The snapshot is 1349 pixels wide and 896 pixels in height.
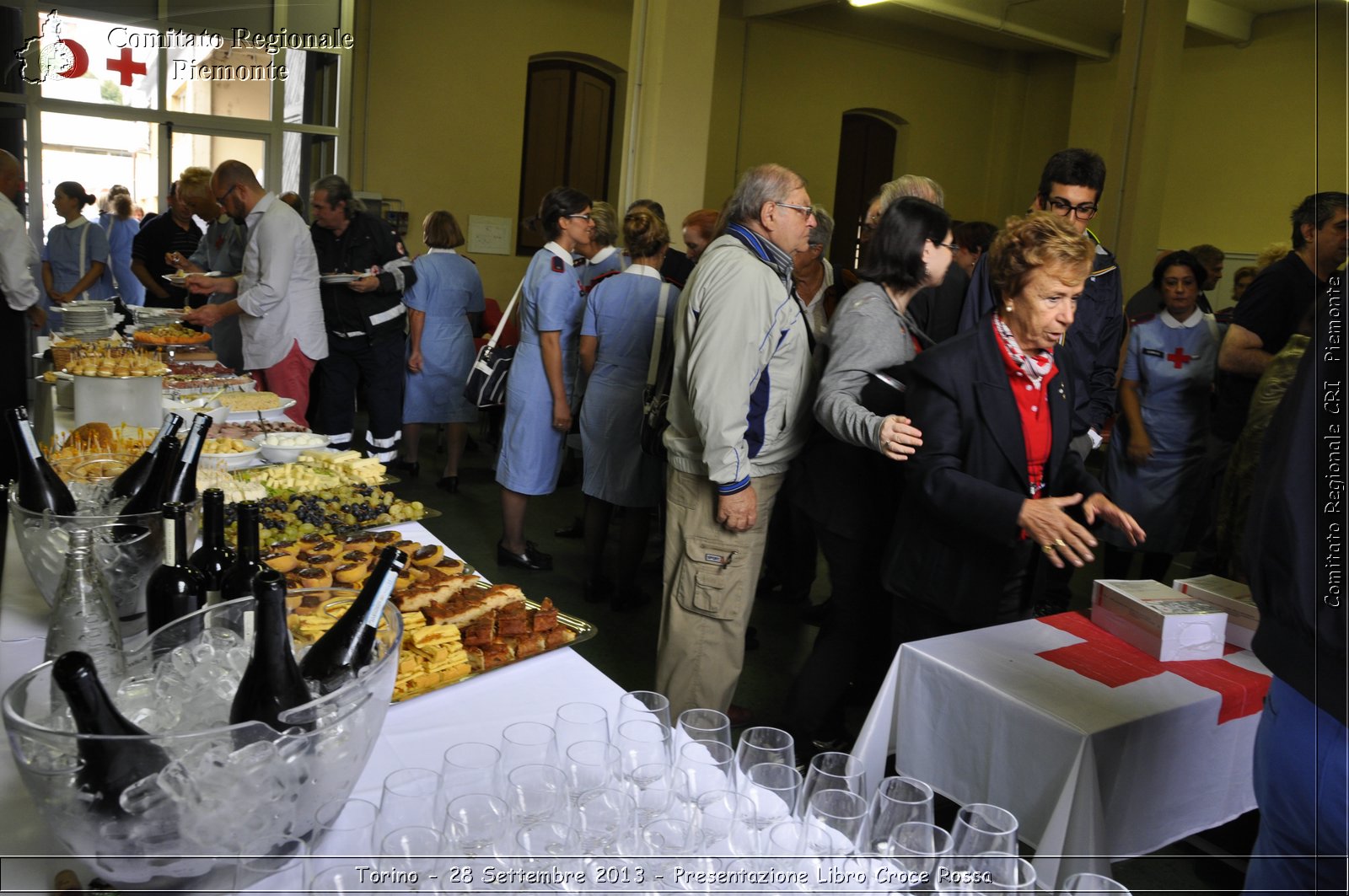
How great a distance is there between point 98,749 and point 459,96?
863cm

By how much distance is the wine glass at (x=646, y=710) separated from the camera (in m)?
1.13

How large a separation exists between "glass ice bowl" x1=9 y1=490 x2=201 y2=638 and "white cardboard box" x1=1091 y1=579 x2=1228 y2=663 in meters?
1.85

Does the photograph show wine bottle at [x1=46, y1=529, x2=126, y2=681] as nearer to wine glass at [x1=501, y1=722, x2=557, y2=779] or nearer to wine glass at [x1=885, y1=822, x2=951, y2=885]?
wine glass at [x1=501, y1=722, x2=557, y2=779]

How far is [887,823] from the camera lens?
101 cm

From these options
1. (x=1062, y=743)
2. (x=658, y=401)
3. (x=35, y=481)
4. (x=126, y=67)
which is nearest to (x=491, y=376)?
(x=658, y=401)

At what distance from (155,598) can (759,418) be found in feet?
5.15

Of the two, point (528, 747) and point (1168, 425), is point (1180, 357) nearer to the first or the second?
point (1168, 425)

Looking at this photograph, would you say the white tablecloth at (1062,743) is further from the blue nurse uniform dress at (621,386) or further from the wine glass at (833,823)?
the blue nurse uniform dress at (621,386)

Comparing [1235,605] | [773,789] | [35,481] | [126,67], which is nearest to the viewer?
[773,789]

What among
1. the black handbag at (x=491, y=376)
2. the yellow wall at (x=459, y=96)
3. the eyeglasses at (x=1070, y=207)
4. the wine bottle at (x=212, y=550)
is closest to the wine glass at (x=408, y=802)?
the wine bottle at (x=212, y=550)

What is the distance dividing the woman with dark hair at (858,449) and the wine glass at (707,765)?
1439 mm

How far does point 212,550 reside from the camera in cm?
147

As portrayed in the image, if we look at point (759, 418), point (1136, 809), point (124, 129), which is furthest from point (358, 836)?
point (124, 129)

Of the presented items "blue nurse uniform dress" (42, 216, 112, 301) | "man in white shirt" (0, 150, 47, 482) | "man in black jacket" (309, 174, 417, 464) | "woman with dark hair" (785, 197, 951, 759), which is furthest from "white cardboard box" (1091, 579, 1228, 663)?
"blue nurse uniform dress" (42, 216, 112, 301)
